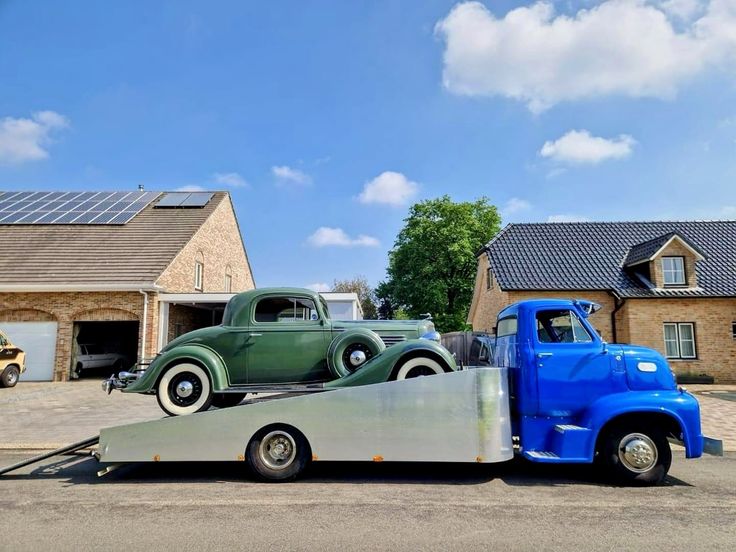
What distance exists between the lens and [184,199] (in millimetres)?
25375

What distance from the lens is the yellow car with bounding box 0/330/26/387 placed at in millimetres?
15258

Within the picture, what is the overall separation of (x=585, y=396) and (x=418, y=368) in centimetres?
210

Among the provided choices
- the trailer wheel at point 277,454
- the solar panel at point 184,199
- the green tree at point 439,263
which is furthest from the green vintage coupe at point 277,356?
the green tree at point 439,263

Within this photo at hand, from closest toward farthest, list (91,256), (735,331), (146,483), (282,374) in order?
1. (146,483)
2. (282,374)
3. (735,331)
4. (91,256)

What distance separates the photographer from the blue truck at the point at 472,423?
5.45 metres

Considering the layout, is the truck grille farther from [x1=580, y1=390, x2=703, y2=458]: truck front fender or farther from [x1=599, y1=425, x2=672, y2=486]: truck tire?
[x1=599, y1=425, x2=672, y2=486]: truck tire

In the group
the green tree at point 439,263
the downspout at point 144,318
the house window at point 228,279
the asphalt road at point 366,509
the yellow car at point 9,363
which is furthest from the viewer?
the green tree at point 439,263

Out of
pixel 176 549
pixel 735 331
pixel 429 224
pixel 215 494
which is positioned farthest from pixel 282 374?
pixel 429 224

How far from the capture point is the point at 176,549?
388 cm

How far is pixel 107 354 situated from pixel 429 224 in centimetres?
2484

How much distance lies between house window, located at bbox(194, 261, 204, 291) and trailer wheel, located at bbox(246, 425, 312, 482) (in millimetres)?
17822

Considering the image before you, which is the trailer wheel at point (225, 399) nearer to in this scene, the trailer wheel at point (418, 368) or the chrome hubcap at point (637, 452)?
the trailer wheel at point (418, 368)

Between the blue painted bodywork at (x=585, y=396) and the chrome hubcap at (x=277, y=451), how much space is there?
2.90 m

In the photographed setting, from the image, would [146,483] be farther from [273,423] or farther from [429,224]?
[429,224]
